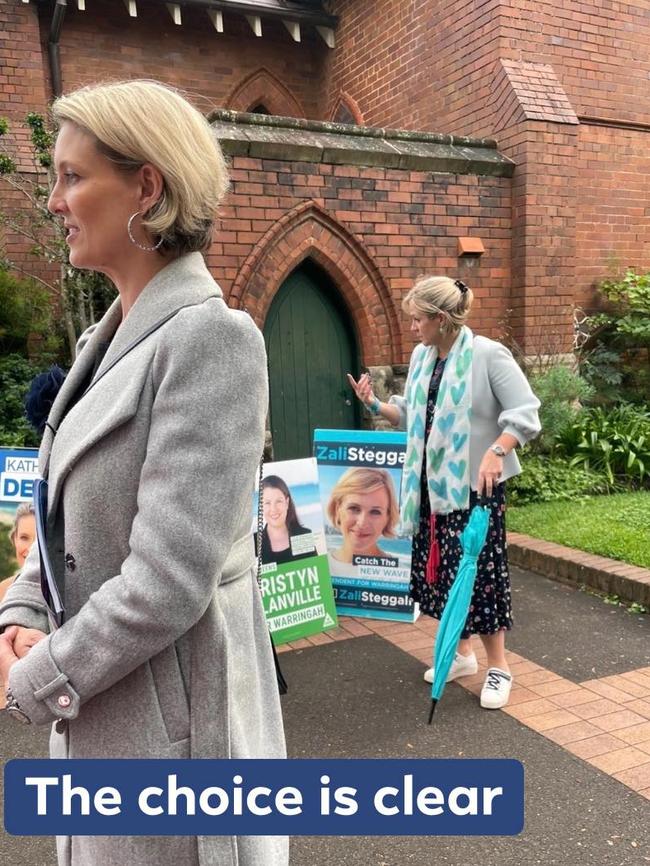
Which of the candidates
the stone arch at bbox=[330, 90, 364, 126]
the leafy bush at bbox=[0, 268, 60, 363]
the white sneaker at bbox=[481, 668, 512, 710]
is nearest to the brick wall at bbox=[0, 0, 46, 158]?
the leafy bush at bbox=[0, 268, 60, 363]

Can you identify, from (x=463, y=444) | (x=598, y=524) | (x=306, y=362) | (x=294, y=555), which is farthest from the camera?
(x=306, y=362)

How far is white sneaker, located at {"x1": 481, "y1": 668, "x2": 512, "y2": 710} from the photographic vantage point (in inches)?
137

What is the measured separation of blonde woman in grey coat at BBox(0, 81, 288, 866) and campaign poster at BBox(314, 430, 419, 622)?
3370 millimetres

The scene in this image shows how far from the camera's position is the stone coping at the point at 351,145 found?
6.54 metres

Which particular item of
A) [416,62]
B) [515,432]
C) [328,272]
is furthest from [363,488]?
[416,62]

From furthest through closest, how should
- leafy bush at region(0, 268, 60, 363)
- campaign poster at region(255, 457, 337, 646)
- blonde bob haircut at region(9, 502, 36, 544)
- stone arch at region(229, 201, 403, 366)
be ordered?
leafy bush at region(0, 268, 60, 363) → stone arch at region(229, 201, 403, 366) → campaign poster at region(255, 457, 337, 646) → blonde bob haircut at region(9, 502, 36, 544)

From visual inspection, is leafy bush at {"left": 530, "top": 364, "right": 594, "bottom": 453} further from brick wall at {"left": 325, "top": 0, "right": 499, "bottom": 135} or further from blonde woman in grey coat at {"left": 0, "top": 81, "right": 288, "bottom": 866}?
blonde woman in grey coat at {"left": 0, "top": 81, "right": 288, "bottom": 866}

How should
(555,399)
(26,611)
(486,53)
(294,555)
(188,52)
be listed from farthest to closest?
1. (188,52)
2. (486,53)
3. (555,399)
4. (294,555)
5. (26,611)

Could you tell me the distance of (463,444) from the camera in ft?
11.2

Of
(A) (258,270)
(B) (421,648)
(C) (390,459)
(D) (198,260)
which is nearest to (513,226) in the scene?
(A) (258,270)

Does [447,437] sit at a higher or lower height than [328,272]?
lower

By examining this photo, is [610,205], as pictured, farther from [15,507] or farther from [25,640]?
[25,640]

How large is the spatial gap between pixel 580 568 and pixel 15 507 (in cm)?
380
